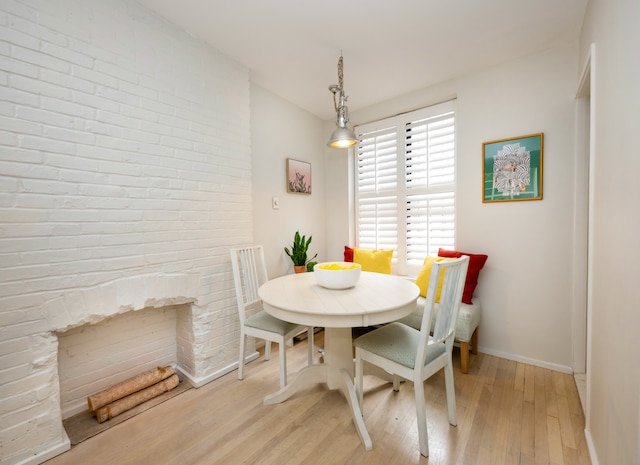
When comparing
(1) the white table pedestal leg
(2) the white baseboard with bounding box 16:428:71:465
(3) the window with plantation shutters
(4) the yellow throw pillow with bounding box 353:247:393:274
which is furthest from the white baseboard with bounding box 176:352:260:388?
(3) the window with plantation shutters

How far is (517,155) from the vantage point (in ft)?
7.43

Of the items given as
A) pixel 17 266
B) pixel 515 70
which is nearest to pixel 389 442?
pixel 17 266

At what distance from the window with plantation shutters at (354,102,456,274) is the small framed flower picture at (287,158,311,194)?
2.11 ft

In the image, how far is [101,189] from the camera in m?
1.57

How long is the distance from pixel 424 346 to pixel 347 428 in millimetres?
721

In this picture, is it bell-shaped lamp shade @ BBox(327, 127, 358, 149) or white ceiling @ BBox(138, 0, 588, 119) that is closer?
white ceiling @ BBox(138, 0, 588, 119)

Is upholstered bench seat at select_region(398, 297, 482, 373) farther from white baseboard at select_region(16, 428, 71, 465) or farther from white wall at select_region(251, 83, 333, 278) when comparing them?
white baseboard at select_region(16, 428, 71, 465)

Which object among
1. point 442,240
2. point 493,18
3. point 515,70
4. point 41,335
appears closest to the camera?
point 41,335

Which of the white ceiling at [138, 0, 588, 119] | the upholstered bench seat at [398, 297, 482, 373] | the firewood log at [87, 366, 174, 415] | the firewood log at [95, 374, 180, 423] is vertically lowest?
the firewood log at [95, 374, 180, 423]

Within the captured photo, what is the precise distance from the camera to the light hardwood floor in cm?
140

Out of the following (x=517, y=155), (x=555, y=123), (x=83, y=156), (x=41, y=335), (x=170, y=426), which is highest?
(x=555, y=123)

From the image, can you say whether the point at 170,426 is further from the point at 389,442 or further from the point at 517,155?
the point at 517,155

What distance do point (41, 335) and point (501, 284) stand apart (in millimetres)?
3189

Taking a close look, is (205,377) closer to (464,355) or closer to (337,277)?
(337,277)
